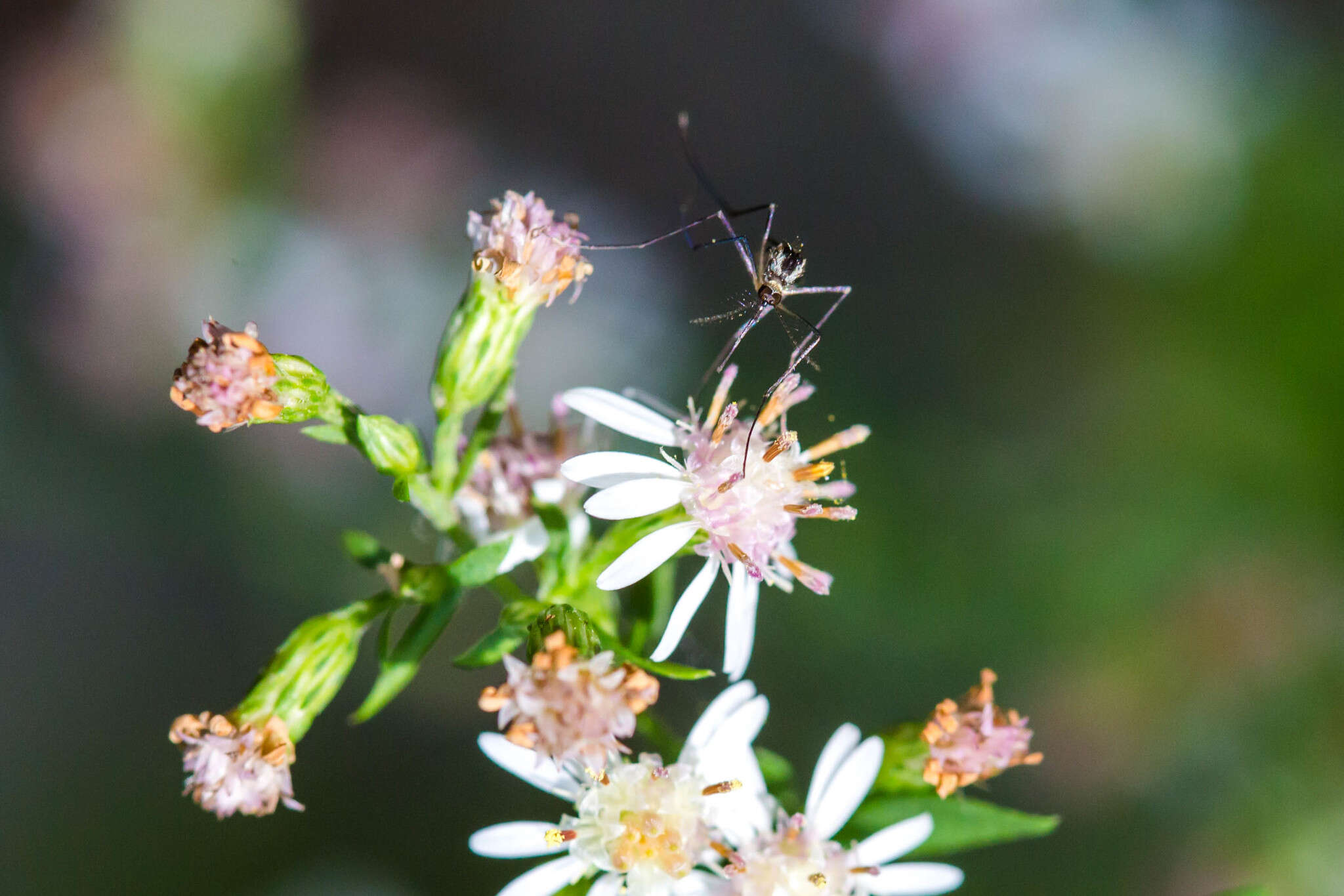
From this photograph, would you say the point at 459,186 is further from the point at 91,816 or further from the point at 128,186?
the point at 91,816

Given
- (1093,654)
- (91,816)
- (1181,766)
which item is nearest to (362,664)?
(91,816)

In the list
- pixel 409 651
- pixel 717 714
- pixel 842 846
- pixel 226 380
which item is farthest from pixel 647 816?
pixel 226 380

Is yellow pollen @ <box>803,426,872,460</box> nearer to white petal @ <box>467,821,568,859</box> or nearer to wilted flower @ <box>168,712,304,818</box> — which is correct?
white petal @ <box>467,821,568,859</box>

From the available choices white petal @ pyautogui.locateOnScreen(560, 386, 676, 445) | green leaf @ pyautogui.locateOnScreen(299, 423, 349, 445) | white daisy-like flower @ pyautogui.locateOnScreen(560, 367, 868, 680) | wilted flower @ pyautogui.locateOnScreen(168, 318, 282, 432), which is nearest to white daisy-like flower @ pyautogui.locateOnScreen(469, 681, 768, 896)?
white daisy-like flower @ pyautogui.locateOnScreen(560, 367, 868, 680)

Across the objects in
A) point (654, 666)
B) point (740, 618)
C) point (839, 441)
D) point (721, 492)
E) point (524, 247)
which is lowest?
point (654, 666)

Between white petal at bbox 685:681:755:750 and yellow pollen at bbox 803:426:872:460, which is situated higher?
yellow pollen at bbox 803:426:872:460

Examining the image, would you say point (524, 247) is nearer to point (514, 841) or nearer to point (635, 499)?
point (635, 499)
